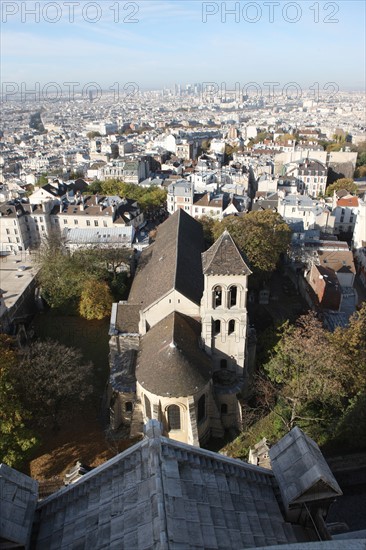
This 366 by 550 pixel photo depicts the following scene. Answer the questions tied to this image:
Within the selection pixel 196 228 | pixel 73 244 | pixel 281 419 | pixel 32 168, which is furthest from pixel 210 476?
pixel 32 168

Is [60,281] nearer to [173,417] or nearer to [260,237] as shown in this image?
[260,237]

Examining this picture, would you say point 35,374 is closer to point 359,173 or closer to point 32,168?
point 359,173

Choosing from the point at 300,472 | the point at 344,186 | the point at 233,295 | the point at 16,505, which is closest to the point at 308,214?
the point at 344,186

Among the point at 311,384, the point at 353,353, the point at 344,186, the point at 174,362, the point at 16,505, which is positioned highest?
the point at 344,186

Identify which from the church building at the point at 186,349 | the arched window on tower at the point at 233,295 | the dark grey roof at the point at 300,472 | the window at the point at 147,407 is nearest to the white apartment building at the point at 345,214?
the church building at the point at 186,349

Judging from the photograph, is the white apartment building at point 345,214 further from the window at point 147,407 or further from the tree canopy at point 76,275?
the window at point 147,407
